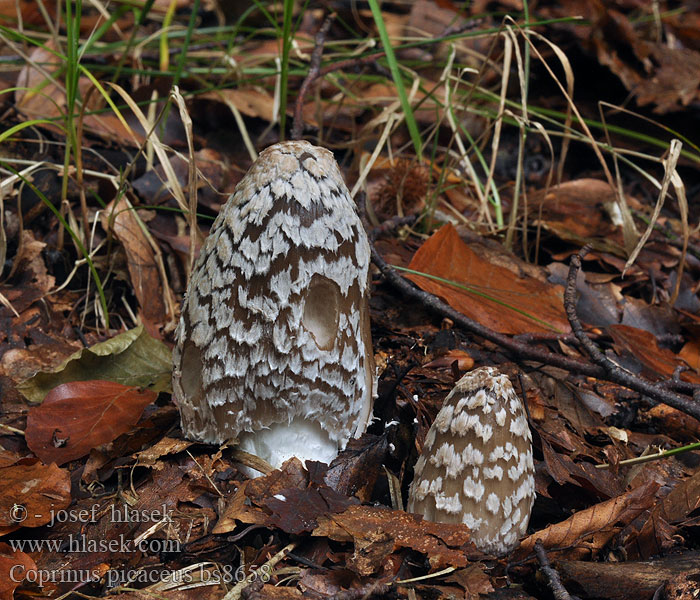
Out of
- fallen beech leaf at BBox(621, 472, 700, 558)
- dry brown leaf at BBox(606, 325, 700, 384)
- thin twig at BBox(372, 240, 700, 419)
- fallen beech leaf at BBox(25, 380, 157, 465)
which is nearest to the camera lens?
fallen beech leaf at BBox(621, 472, 700, 558)

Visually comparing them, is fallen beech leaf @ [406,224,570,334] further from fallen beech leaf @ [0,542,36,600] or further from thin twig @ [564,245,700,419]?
fallen beech leaf @ [0,542,36,600]

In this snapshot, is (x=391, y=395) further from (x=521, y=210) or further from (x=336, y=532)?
(x=521, y=210)

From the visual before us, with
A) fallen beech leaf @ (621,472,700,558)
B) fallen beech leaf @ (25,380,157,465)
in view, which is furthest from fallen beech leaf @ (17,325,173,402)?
fallen beech leaf @ (621,472,700,558)

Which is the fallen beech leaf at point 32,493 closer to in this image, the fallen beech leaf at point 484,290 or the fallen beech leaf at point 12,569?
the fallen beech leaf at point 12,569

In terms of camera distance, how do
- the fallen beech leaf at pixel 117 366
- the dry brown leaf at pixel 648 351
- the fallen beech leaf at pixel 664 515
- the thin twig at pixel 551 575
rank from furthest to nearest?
the dry brown leaf at pixel 648 351 → the fallen beech leaf at pixel 117 366 → the fallen beech leaf at pixel 664 515 → the thin twig at pixel 551 575

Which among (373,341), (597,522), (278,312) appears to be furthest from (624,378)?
(278,312)

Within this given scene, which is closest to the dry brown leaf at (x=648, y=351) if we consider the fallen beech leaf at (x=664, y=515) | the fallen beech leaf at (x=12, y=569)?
the fallen beech leaf at (x=664, y=515)

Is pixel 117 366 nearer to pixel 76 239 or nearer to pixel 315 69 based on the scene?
pixel 76 239
